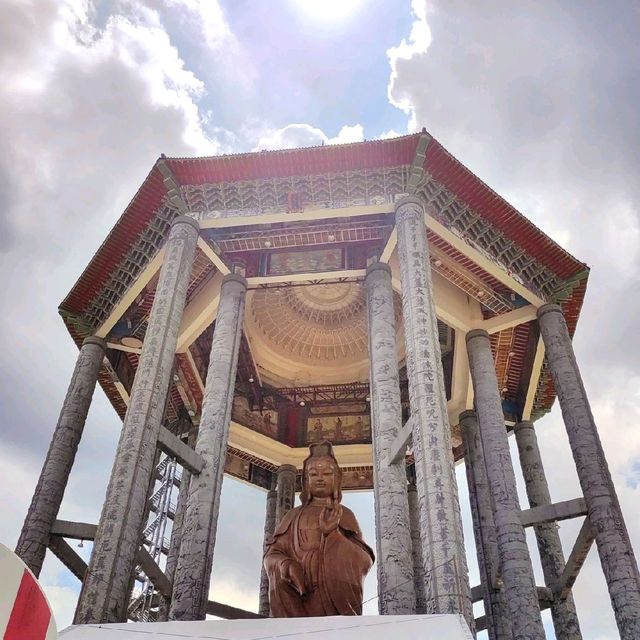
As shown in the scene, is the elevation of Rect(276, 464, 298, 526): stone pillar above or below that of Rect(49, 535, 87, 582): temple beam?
above

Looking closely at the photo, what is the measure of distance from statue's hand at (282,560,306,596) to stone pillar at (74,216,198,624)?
2.36 metres

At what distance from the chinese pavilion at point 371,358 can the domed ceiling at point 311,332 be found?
0.10 metres

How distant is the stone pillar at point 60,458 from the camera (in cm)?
1230

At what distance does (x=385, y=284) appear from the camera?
45.0 ft

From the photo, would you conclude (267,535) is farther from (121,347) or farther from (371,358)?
(371,358)

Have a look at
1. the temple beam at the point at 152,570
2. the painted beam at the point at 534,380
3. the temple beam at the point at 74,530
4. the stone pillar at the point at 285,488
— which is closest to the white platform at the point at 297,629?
the temple beam at the point at 152,570

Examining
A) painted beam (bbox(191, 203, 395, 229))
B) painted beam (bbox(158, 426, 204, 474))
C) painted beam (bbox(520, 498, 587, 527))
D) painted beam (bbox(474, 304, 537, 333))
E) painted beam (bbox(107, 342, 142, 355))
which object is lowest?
painted beam (bbox(520, 498, 587, 527))

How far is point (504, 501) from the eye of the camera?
12.8 m

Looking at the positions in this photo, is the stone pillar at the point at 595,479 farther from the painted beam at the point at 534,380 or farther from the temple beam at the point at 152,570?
the temple beam at the point at 152,570

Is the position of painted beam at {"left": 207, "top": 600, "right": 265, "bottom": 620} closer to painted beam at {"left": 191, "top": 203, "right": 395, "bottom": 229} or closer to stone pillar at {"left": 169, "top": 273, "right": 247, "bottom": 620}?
stone pillar at {"left": 169, "top": 273, "right": 247, "bottom": 620}

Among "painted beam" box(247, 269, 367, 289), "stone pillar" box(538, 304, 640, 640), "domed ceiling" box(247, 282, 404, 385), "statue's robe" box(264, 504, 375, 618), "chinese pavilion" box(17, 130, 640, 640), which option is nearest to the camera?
"statue's robe" box(264, 504, 375, 618)

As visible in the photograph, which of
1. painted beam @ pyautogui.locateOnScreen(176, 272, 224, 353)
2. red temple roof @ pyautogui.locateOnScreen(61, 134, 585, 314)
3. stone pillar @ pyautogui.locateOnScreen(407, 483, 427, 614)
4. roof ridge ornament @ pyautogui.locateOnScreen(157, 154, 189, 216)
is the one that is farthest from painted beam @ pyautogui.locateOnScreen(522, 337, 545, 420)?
roof ridge ornament @ pyautogui.locateOnScreen(157, 154, 189, 216)

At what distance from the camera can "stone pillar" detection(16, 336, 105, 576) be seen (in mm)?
12297

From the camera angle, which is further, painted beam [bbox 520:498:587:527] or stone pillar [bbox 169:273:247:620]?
painted beam [bbox 520:498:587:527]
